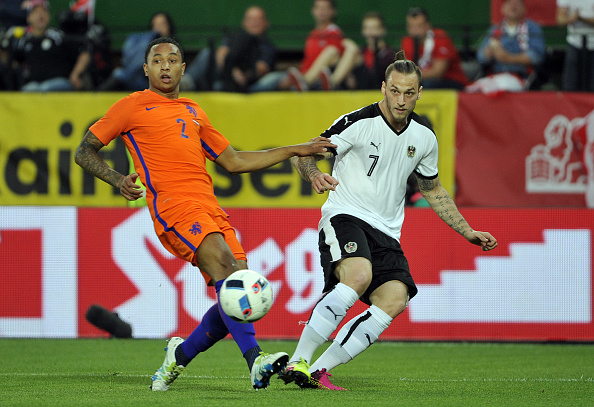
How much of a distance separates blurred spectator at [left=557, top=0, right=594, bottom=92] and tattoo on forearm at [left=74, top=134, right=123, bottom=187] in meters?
6.93

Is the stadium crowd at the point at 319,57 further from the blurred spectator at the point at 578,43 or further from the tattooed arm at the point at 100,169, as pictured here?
the tattooed arm at the point at 100,169

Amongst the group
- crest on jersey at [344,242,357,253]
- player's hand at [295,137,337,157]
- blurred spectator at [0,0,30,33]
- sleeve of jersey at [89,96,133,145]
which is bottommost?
crest on jersey at [344,242,357,253]

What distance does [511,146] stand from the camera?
10.3 m

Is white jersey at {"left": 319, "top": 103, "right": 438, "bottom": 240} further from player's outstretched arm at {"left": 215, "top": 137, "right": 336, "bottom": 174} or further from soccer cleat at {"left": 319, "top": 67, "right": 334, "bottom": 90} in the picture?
soccer cleat at {"left": 319, "top": 67, "right": 334, "bottom": 90}

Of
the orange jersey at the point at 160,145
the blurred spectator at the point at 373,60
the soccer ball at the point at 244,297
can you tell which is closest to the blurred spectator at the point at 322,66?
the blurred spectator at the point at 373,60

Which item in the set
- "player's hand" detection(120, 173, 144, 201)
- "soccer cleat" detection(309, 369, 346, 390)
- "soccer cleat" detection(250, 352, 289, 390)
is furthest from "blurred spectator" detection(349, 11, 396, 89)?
"soccer cleat" detection(250, 352, 289, 390)

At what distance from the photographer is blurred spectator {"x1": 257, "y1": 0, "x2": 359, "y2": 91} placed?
10820 millimetres

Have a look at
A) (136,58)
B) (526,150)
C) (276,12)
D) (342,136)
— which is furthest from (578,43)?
(342,136)

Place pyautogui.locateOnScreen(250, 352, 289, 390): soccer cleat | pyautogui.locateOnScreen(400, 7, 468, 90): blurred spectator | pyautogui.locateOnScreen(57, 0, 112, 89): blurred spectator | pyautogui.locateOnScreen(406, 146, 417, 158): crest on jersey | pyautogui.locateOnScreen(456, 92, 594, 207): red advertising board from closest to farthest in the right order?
pyautogui.locateOnScreen(250, 352, 289, 390): soccer cleat < pyautogui.locateOnScreen(406, 146, 417, 158): crest on jersey < pyautogui.locateOnScreen(456, 92, 594, 207): red advertising board < pyautogui.locateOnScreen(400, 7, 468, 90): blurred spectator < pyautogui.locateOnScreen(57, 0, 112, 89): blurred spectator

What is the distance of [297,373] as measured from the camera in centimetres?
522

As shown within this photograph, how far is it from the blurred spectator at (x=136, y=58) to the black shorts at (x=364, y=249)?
19.3 feet

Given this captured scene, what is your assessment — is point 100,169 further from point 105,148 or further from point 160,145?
point 105,148

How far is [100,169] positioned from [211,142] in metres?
0.76

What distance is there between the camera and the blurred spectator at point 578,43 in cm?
1055
